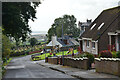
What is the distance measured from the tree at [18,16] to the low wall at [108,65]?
41.4 feet

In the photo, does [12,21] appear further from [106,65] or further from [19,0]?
[106,65]

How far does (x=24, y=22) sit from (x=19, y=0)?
4.04m

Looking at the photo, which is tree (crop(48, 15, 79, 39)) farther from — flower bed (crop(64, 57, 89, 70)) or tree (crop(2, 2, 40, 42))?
flower bed (crop(64, 57, 89, 70))

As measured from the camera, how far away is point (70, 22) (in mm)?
88188

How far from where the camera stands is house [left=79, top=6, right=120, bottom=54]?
26.5 metres

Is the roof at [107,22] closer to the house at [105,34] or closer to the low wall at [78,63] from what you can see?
the house at [105,34]

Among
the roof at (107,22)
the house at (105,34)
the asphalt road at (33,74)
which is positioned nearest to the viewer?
the asphalt road at (33,74)

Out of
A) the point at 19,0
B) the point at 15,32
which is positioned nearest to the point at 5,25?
the point at 15,32

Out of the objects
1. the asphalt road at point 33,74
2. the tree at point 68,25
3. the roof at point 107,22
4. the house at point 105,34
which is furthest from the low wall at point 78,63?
the tree at point 68,25

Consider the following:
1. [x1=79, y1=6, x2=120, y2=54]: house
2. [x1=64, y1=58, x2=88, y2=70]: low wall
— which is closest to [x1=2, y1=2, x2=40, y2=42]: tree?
[x1=64, y1=58, x2=88, y2=70]: low wall

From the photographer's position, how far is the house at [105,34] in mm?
26531

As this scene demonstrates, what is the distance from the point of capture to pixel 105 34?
29.6 meters

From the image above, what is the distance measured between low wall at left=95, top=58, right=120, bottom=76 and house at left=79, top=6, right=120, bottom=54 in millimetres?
9880

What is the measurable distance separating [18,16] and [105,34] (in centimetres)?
1256
